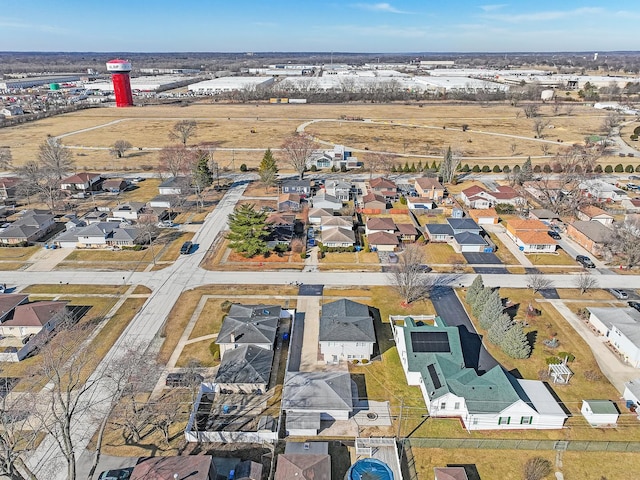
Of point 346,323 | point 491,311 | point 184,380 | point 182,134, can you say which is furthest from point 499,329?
point 182,134

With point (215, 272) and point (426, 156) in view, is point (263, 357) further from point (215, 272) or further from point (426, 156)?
point (426, 156)

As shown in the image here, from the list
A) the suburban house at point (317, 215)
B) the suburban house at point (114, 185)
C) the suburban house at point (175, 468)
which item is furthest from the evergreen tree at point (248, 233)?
the suburban house at point (114, 185)

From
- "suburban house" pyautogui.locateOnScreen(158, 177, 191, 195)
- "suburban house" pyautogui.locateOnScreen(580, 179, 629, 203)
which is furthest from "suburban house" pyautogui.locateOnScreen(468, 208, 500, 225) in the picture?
"suburban house" pyautogui.locateOnScreen(158, 177, 191, 195)

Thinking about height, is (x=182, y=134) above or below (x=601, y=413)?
above

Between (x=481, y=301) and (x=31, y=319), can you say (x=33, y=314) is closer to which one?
(x=31, y=319)

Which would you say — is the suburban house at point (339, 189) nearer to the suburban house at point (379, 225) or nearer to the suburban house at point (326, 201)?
the suburban house at point (326, 201)

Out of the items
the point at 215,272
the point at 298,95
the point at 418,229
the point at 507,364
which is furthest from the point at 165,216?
the point at 298,95

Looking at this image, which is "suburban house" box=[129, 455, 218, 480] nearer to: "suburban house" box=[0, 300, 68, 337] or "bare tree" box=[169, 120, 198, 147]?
"suburban house" box=[0, 300, 68, 337]
